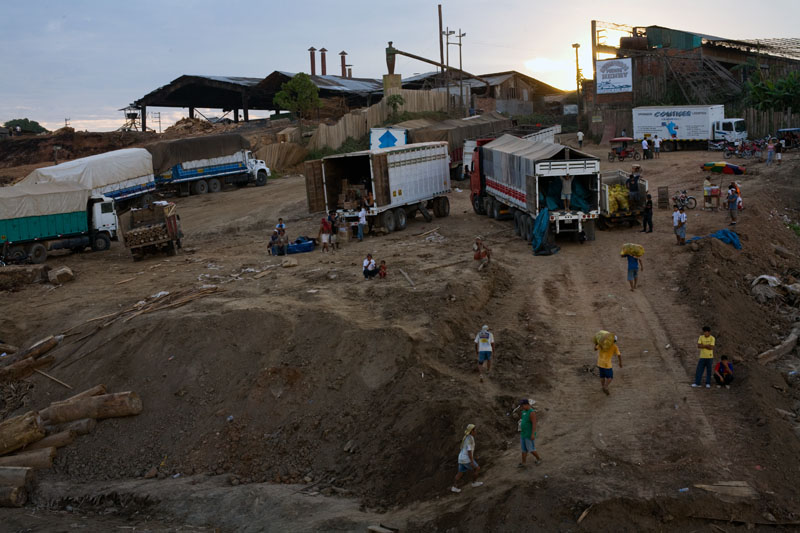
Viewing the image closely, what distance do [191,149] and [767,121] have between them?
3709 centimetres

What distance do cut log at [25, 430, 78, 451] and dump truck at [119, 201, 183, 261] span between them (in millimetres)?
12893

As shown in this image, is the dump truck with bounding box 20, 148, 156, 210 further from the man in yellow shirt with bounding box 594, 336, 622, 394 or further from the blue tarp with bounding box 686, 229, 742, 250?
the man in yellow shirt with bounding box 594, 336, 622, 394

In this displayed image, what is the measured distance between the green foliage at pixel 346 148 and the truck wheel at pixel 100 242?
20292mm

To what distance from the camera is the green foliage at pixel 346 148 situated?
48.1 meters

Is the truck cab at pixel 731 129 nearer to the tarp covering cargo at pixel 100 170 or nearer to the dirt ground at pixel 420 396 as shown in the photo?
the dirt ground at pixel 420 396

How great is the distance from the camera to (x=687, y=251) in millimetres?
21328

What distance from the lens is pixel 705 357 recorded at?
12641 millimetres

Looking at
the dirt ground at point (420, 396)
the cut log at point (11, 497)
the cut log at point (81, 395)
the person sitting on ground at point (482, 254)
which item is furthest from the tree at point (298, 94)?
the cut log at point (11, 497)

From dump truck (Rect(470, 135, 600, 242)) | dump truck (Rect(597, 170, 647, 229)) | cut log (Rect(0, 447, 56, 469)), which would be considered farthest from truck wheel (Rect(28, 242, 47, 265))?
dump truck (Rect(597, 170, 647, 229))

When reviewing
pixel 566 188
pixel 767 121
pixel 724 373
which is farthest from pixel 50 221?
pixel 767 121

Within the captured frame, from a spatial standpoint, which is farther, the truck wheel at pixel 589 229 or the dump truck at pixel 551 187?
the truck wheel at pixel 589 229

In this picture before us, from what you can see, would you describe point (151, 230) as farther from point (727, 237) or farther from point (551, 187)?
point (727, 237)

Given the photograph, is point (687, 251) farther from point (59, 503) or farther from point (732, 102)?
point (732, 102)

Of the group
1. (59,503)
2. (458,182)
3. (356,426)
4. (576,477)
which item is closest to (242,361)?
(356,426)
